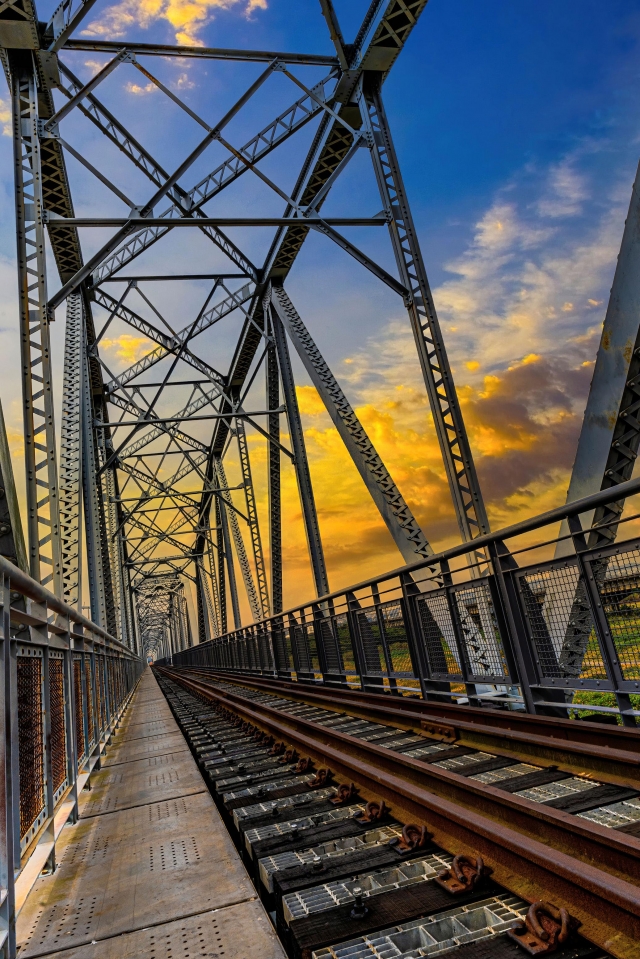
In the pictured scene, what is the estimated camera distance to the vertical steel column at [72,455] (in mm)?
11297

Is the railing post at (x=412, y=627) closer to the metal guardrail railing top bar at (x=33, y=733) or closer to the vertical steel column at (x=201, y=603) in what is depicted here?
the metal guardrail railing top bar at (x=33, y=733)

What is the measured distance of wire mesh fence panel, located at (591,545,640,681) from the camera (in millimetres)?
4105

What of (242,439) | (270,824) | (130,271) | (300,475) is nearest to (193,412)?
(242,439)

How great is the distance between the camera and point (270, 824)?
359 centimetres

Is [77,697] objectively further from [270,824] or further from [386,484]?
[386,484]

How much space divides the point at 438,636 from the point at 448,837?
4.24m

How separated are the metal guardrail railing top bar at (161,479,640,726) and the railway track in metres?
0.44

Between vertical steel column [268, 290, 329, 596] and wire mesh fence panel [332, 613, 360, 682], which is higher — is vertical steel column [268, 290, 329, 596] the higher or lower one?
the higher one

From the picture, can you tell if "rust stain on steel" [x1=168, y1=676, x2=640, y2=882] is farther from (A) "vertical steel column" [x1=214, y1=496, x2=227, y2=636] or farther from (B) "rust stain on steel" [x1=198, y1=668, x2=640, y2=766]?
(A) "vertical steel column" [x1=214, y1=496, x2=227, y2=636]

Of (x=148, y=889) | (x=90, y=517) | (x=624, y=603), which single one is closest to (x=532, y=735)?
Result: (x=624, y=603)

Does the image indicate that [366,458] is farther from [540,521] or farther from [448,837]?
[448,837]

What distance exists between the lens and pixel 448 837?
278 centimetres

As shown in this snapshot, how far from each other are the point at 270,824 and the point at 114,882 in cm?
84

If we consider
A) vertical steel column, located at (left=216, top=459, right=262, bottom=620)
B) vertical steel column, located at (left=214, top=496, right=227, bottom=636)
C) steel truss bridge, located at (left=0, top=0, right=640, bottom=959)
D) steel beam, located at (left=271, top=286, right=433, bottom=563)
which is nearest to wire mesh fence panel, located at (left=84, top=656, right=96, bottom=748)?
steel truss bridge, located at (left=0, top=0, right=640, bottom=959)
